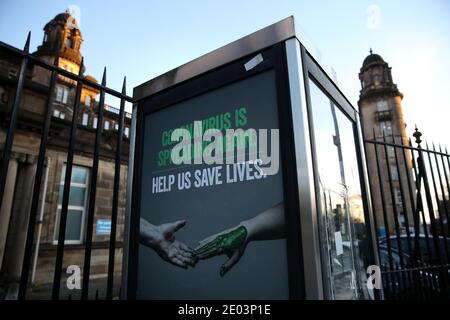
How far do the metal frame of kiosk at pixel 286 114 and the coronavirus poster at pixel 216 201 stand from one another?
0.18ft

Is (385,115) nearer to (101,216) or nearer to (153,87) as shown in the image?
(101,216)

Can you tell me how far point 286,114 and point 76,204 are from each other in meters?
8.90

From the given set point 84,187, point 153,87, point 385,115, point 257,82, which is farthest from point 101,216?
point 385,115

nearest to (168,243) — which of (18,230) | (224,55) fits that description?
(224,55)

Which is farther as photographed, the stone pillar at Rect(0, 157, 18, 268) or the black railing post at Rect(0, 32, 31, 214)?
the stone pillar at Rect(0, 157, 18, 268)

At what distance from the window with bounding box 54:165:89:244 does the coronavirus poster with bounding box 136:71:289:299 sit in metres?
7.87

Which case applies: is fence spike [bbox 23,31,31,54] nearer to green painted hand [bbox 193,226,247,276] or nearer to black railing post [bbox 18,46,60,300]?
black railing post [bbox 18,46,60,300]

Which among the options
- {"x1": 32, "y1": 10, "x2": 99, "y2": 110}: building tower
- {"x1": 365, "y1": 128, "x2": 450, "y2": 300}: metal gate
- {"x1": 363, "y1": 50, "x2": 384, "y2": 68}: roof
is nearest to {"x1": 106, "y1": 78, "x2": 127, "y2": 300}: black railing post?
{"x1": 365, "y1": 128, "x2": 450, "y2": 300}: metal gate

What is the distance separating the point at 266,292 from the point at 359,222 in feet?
3.64

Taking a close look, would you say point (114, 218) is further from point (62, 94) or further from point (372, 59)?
point (372, 59)

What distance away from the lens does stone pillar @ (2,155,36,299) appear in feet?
19.6

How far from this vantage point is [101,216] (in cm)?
890

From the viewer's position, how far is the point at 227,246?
1.51 meters

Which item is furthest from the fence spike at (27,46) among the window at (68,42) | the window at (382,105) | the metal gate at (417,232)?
the window at (68,42)
